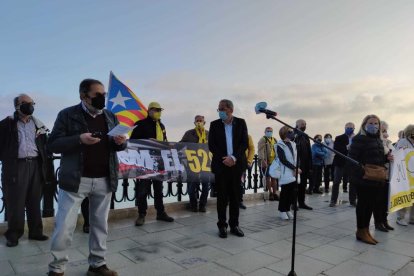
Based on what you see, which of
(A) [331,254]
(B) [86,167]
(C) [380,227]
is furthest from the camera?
(C) [380,227]

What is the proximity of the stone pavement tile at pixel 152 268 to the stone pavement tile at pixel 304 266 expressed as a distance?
3.79 feet

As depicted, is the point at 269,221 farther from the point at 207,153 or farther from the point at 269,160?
the point at 269,160

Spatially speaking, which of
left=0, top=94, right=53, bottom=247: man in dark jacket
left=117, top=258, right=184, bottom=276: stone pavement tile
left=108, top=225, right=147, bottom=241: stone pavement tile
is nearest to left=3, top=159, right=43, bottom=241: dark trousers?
left=0, top=94, right=53, bottom=247: man in dark jacket

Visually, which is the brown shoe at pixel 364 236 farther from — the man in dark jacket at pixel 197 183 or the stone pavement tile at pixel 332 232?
the man in dark jacket at pixel 197 183

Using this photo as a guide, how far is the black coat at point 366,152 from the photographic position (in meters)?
5.41

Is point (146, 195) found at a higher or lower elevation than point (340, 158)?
lower

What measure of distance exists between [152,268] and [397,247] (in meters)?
3.67

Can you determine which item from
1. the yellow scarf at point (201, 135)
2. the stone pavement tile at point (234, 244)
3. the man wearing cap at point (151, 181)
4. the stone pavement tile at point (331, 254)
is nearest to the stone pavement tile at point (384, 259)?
the stone pavement tile at point (331, 254)

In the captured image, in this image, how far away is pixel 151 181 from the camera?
6.61m

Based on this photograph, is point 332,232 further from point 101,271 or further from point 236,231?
point 101,271

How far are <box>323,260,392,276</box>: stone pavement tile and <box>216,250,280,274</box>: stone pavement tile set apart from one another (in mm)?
699

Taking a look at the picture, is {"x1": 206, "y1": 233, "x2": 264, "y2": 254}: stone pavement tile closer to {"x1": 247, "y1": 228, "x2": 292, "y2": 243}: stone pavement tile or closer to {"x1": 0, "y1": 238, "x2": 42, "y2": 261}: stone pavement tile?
{"x1": 247, "y1": 228, "x2": 292, "y2": 243}: stone pavement tile

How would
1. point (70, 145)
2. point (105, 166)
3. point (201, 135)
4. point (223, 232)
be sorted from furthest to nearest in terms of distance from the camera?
point (201, 135) < point (223, 232) < point (105, 166) < point (70, 145)

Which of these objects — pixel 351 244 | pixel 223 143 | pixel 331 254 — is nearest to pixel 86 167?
pixel 223 143
